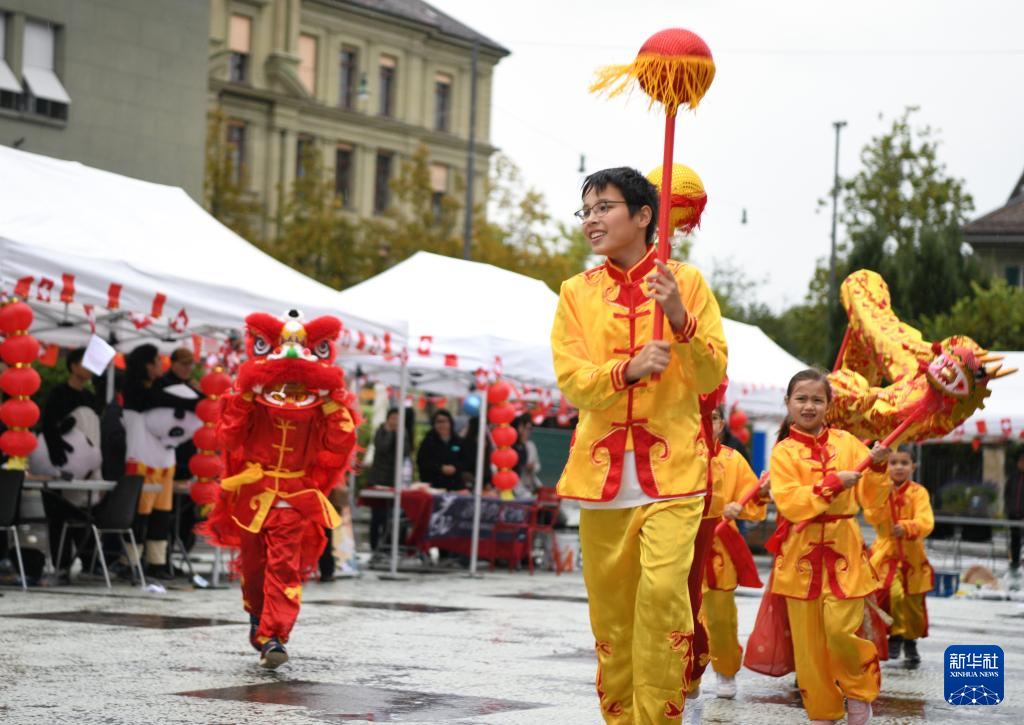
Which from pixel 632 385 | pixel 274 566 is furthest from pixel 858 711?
pixel 274 566

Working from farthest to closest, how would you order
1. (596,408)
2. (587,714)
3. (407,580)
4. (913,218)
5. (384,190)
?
(384,190) → (913,218) → (407,580) → (587,714) → (596,408)

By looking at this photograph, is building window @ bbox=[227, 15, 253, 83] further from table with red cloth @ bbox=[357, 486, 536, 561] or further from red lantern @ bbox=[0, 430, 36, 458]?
red lantern @ bbox=[0, 430, 36, 458]

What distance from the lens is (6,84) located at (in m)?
29.5

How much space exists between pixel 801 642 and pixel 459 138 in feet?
180

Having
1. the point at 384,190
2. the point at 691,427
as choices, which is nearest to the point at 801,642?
the point at 691,427

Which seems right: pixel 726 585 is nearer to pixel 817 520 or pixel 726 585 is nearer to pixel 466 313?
pixel 817 520

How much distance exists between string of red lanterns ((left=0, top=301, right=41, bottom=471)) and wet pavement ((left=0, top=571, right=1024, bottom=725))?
1.10 metres

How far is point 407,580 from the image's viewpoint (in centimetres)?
1630

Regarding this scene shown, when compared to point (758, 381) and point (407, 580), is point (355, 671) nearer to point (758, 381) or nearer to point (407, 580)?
point (407, 580)

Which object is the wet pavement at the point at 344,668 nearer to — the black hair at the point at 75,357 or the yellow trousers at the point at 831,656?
the yellow trousers at the point at 831,656

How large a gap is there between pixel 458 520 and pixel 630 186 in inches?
529

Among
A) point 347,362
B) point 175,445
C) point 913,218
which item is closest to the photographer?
point 175,445

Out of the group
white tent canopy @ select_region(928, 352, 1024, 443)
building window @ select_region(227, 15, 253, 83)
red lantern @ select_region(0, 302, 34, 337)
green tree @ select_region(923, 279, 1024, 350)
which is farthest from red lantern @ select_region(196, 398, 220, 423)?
building window @ select_region(227, 15, 253, 83)

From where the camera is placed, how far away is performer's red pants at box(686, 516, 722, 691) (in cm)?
591
